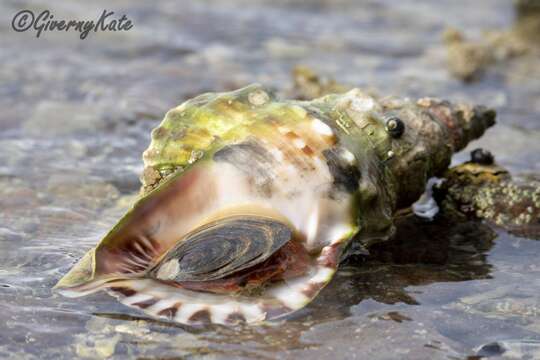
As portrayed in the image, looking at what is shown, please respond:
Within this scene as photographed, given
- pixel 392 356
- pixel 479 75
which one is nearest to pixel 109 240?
pixel 392 356

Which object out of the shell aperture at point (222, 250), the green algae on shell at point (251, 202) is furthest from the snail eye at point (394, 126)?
the shell aperture at point (222, 250)

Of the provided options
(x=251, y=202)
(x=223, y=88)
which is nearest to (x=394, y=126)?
(x=251, y=202)

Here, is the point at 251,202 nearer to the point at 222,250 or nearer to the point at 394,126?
the point at 222,250

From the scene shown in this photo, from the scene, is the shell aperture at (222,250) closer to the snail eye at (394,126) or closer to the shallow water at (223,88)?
the shallow water at (223,88)

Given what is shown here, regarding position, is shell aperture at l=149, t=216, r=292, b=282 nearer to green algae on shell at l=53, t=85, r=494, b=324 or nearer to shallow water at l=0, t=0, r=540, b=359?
green algae on shell at l=53, t=85, r=494, b=324

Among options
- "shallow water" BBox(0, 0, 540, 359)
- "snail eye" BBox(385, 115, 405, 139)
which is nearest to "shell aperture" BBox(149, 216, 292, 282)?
"shallow water" BBox(0, 0, 540, 359)

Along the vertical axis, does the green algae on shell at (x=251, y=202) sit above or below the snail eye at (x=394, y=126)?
below
